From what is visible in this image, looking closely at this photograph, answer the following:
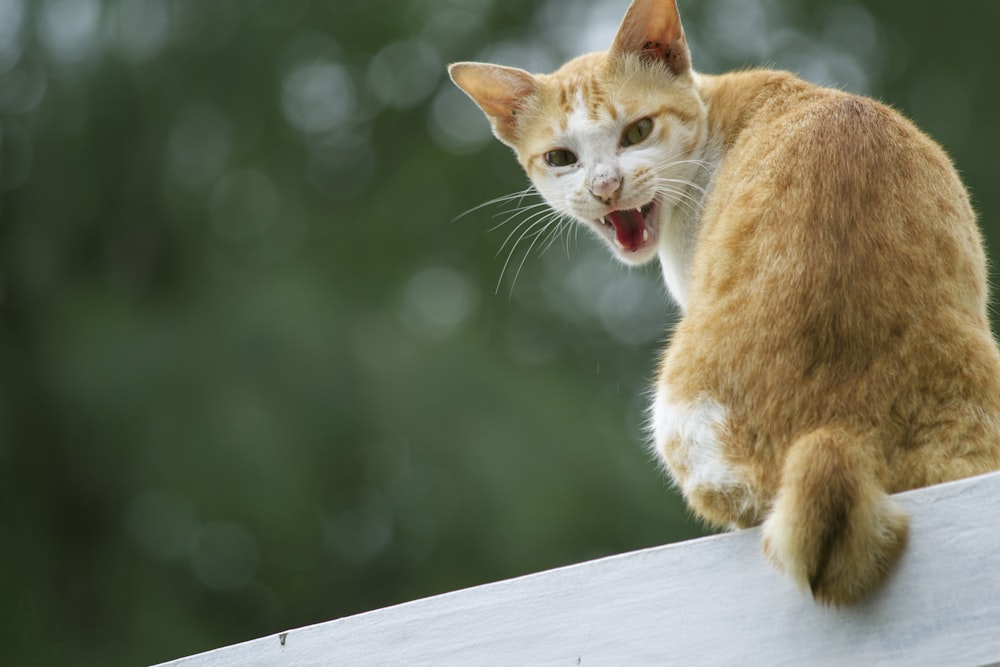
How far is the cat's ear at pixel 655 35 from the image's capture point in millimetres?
2457

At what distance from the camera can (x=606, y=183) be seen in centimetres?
233

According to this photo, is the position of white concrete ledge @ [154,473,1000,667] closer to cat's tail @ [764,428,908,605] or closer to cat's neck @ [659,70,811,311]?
cat's tail @ [764,428,908,605]

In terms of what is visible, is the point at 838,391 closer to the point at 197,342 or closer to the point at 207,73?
the point at 197,342

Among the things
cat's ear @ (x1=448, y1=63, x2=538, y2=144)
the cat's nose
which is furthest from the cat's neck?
cat's ear @ (x1=448, y1=63, x2=538, y2=144)

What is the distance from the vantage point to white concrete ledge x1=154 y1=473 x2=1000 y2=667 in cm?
141

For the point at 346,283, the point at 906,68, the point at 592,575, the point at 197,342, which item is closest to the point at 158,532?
the point at 197,342

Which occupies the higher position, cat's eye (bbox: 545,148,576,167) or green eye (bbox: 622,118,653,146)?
green eye (bbox: 622,118,653,146)

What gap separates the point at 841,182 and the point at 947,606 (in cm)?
63

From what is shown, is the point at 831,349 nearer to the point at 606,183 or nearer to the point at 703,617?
the point at 703,617

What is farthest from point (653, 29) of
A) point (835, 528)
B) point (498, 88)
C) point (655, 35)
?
point (835, 528)

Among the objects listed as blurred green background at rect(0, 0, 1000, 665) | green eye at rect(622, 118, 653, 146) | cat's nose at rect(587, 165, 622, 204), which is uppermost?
green eye at rect(622, 118, 653, 146)

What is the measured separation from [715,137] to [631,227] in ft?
0.79

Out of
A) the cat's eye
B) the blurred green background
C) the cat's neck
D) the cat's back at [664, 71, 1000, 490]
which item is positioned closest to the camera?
the cat's back at [664, 71, 1000, 490]

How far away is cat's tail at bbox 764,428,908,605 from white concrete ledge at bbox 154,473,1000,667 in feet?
0.09
